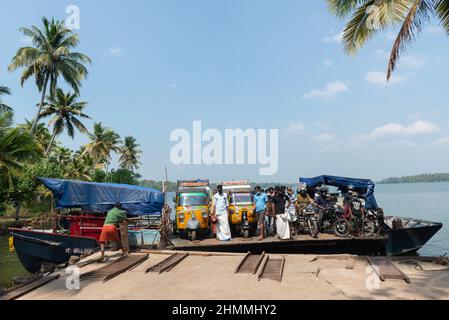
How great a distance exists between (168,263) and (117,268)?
4.39 ft

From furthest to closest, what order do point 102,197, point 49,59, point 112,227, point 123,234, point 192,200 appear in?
point 49,59 < point 192,200 < point 102,197 < point 123,234 < point 112,227

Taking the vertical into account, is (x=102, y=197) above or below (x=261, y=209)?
above

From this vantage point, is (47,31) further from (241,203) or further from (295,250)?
(295,250)

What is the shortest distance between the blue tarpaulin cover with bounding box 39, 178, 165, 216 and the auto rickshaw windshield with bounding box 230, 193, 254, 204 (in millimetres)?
2948

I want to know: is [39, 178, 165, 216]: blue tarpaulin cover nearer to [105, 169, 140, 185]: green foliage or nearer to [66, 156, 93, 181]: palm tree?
[66, 156, 93, 181]: palm tree

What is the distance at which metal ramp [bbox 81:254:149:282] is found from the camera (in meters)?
7.69

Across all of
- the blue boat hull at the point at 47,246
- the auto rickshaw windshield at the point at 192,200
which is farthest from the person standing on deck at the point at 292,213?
the blue boat hull at the point at 47,246

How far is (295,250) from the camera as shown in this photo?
1227cm

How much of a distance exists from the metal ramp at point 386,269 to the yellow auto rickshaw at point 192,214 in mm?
6340

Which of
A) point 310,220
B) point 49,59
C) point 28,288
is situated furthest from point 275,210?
point 49,59

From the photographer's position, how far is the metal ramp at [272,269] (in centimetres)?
751

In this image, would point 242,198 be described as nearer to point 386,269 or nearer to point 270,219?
point 270,219

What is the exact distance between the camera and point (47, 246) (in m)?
12.2
